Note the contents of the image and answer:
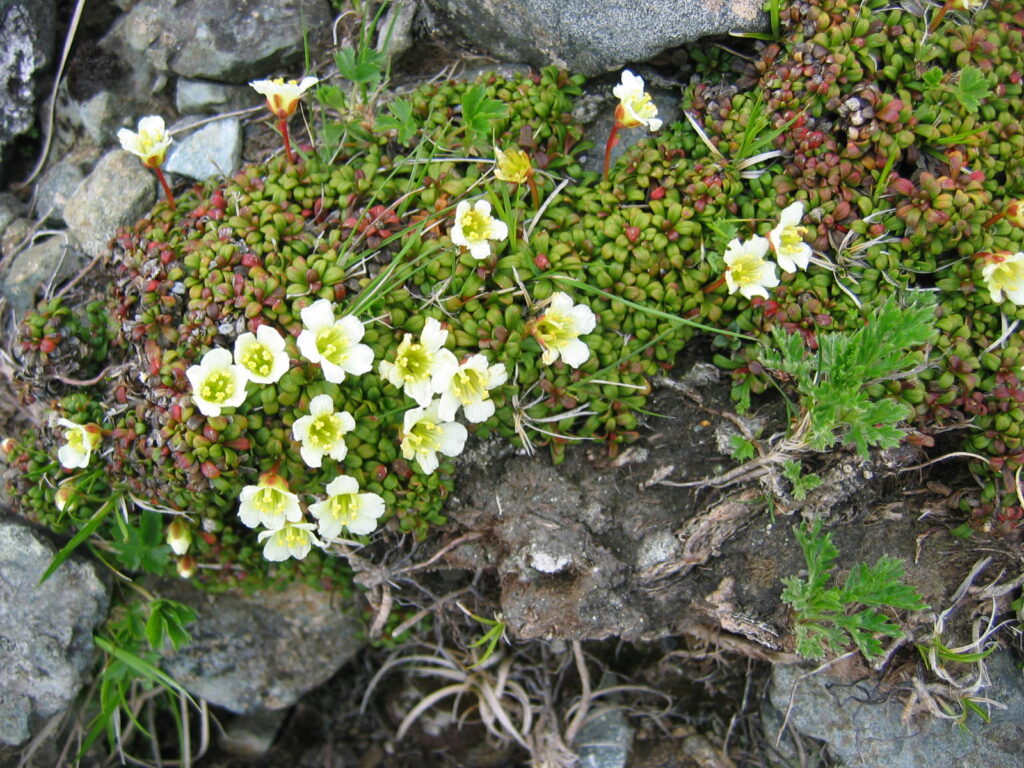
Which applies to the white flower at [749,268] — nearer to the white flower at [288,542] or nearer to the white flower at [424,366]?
the white flower at [424,366]

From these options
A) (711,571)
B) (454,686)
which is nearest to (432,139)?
(711,571)

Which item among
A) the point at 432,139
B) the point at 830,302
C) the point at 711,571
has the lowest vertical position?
the point at 711,571

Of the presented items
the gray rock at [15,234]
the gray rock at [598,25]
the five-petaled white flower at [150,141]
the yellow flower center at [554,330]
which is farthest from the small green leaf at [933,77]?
the gray rock at [15,234]

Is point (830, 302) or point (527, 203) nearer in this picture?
point (830, 302)

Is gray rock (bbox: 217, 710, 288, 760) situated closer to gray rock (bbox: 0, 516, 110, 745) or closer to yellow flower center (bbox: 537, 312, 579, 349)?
gray rock (bbox: 0, 516, 110, 745)

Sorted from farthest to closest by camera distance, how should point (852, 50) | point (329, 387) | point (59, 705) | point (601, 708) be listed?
point (601, 708)
point (59, 705)
point (852, 50)
point (329, 387)

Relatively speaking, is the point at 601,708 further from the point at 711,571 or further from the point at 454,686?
the point at 711,571
